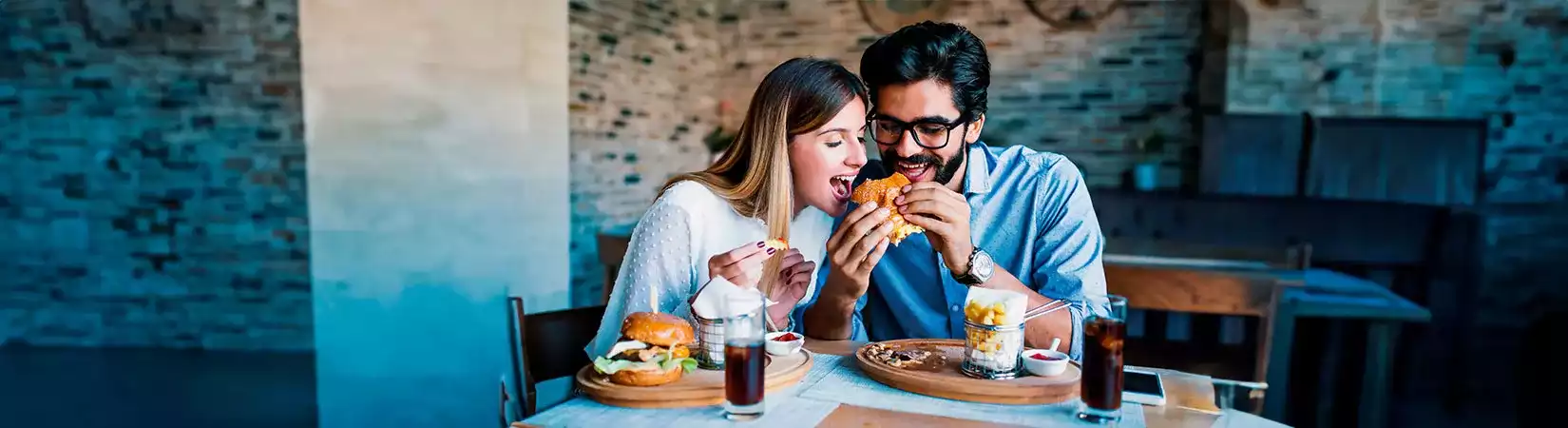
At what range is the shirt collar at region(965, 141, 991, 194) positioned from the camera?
237 cm

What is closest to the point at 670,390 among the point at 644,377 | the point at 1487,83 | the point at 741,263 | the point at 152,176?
the point at 644,377

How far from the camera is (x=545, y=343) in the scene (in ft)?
7.33

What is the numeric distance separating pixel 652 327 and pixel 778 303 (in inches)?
17.3

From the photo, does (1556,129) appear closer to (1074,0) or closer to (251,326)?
(1074,0)

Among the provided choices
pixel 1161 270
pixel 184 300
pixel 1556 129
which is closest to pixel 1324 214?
pixel 1556 129

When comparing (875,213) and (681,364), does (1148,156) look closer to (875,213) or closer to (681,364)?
(875,213)

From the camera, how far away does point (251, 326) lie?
624 cm

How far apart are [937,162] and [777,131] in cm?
44

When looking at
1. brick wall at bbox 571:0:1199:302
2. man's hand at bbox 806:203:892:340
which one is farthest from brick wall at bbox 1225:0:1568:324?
man's hand at bbox 806:203:892:340

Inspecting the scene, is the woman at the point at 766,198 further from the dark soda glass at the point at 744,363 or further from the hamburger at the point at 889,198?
the dark soda glass at the point at 744,363

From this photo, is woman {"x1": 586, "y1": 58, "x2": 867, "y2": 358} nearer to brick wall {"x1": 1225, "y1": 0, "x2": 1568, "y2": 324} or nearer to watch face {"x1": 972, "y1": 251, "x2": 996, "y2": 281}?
watch face {"x1": 972, "y1": 251, "x2": 996, "y2": 281}

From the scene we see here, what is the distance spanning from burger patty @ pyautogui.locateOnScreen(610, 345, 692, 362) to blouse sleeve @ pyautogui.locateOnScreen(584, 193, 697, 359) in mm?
404

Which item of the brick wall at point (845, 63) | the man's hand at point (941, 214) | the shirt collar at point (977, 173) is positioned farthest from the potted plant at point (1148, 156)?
the man's hand at point (941, 214)

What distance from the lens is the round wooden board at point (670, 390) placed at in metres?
1.48
